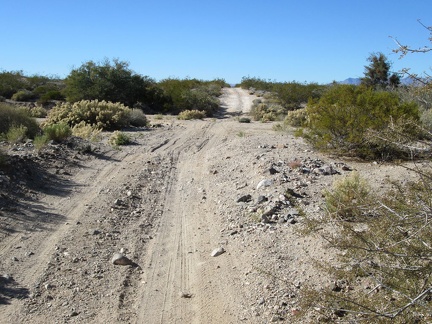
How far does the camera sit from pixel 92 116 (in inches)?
944

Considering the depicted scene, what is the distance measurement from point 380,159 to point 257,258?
292 inches

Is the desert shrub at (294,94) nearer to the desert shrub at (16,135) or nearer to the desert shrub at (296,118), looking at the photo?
the desert shrub at (296,118)

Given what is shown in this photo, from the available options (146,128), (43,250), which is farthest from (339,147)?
(146,128)

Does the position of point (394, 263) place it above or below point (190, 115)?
below

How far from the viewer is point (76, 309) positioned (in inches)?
237

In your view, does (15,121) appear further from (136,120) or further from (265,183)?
(265,183)

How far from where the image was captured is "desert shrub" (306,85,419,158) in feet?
44.9

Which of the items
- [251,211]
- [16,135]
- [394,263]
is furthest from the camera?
[16,135]

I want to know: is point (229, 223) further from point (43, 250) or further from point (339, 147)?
point (339, 147)

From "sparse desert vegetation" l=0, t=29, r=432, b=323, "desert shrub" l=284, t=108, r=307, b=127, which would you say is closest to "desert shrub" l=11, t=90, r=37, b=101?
"sparse desert vegetation" l=0, t=29, r=432, b=323

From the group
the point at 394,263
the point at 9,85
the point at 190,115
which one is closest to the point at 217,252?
the point at 394,263

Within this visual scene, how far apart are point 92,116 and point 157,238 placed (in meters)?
16.5

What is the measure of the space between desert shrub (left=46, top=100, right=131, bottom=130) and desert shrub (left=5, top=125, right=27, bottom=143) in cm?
657

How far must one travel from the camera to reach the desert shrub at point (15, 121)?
17203 mm
